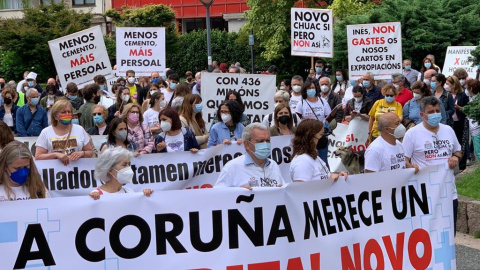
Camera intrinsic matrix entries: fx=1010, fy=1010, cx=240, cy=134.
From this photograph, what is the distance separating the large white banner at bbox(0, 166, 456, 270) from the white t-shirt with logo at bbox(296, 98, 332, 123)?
18.8 feet

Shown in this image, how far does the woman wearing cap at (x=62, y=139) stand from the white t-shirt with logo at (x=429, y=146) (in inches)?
121

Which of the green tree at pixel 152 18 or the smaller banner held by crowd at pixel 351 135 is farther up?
the green tree at pixel 152 18

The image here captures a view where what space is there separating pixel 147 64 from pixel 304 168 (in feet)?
42.7

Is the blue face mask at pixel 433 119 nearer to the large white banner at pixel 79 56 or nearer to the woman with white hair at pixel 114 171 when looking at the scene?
the woman with white hair at pixel 114 171

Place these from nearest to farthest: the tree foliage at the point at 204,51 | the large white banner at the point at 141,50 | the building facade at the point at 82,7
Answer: the large white banner at the point at 141,50 < the tree foliage at the point at 204,51 < the building facade at the point at 82,7

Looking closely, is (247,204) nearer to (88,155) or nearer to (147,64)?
(88,155)

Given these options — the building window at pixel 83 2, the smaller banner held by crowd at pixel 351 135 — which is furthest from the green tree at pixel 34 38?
the smaller banner held by crowd at pixel 351 135

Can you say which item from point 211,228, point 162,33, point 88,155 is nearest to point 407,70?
point 162,33

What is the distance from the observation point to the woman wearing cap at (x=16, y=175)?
21.1 feet

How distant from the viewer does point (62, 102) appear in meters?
9.68

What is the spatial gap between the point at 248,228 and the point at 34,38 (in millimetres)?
38064

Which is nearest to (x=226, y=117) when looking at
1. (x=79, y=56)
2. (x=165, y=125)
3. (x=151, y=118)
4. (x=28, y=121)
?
(x=165, y=125)

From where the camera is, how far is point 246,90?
45.9 ft

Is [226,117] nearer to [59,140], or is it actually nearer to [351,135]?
[59,140]
